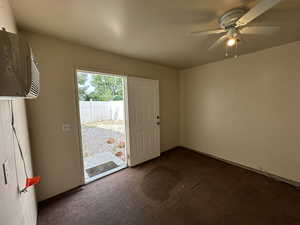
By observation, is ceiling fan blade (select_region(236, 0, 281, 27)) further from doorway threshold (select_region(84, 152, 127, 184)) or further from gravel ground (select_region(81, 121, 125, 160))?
gravel ground (select_region(81, 121, 125, 160))

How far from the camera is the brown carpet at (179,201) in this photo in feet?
4.91

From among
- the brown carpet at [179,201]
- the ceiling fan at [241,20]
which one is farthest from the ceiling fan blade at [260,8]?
the brown carpet at [179,201]

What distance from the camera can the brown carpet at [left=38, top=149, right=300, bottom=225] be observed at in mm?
1495

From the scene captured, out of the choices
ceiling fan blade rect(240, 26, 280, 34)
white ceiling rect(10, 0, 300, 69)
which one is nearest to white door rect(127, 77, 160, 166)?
white ceiling rect(10, 0, 300, 69)

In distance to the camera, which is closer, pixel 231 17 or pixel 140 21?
pixel 231 17

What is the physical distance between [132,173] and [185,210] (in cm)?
117

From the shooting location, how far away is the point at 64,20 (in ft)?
4.52

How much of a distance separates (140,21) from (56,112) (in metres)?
1.65

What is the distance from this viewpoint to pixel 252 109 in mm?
2410

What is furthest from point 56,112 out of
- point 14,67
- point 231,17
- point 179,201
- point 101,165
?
point 231,17

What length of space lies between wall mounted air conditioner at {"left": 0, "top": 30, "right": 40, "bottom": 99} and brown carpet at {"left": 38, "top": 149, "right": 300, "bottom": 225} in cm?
166

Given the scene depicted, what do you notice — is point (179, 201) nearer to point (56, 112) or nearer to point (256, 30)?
point (56, 112)

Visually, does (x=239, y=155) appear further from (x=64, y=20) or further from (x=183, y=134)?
(x=64, y=20)

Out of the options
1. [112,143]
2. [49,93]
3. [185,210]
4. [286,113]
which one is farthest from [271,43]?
[112,143]
